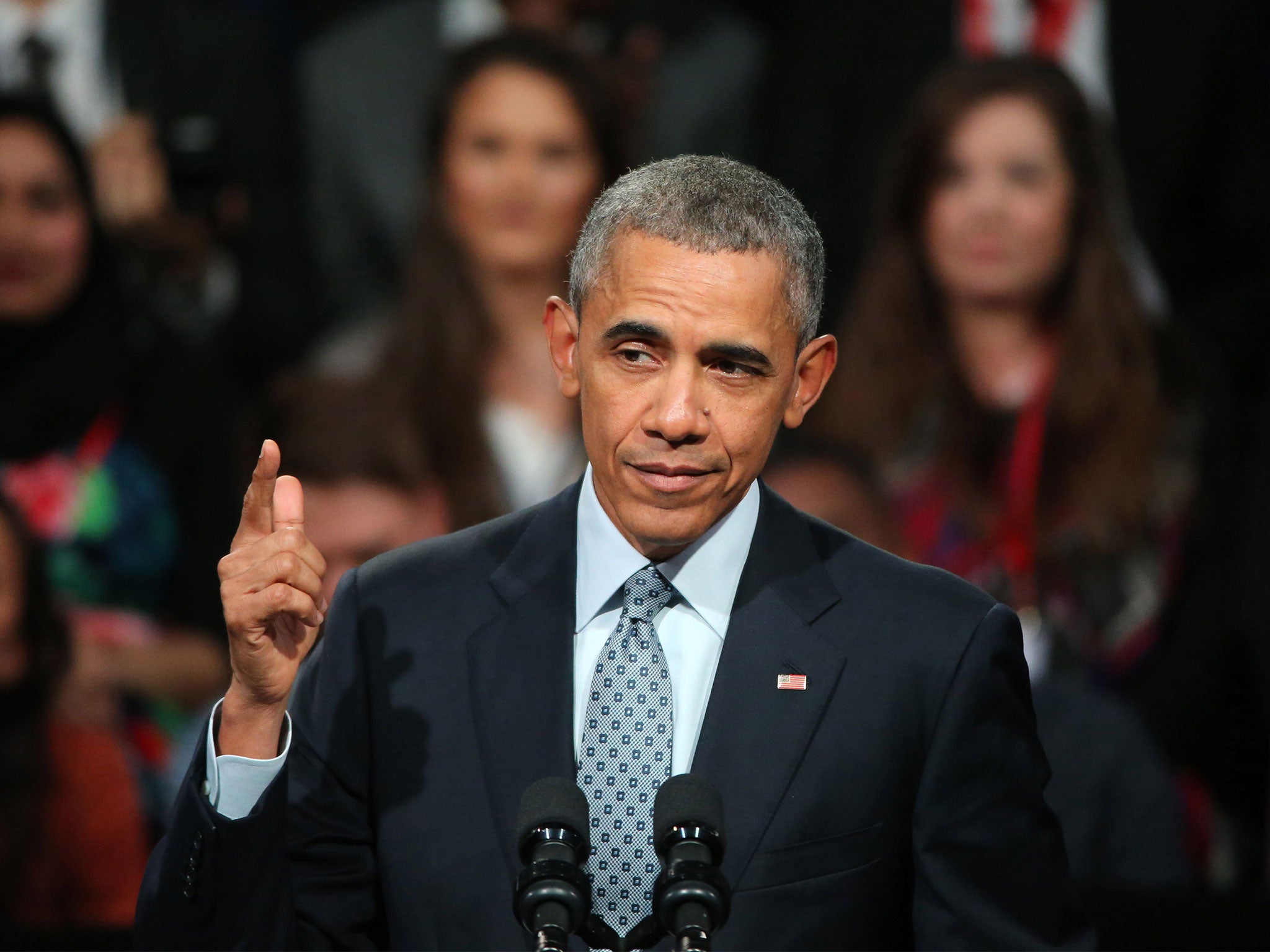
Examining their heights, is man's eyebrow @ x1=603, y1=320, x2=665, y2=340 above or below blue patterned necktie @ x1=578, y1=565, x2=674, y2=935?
above

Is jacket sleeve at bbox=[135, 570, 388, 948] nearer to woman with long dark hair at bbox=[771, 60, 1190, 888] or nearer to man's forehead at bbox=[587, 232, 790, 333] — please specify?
man's forehead at bbox=[587, 232, 790, 333]

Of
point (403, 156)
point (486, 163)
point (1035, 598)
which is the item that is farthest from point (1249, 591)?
point (403, 156)

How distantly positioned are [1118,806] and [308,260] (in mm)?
2041

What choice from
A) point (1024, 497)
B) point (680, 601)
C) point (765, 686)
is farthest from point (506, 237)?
point (765, 686)

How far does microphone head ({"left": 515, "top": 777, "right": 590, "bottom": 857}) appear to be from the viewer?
4.41ft

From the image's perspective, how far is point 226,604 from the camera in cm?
151

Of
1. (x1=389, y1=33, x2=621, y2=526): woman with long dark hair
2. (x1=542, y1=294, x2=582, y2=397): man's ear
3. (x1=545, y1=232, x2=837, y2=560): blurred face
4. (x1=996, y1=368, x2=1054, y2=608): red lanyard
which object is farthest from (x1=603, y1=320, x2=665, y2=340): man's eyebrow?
(x1=996, y1=368, x2=1054, y2=608): red lanyard

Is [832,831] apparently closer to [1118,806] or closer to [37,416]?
[1118,806]

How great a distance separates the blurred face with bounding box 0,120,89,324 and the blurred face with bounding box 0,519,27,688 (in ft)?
2.19

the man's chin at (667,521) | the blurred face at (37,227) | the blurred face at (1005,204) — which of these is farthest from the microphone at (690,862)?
the blurred face at (37,227)

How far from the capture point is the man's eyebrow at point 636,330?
1.57m

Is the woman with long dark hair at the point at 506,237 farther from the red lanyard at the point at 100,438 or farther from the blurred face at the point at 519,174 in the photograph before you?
the red lanyard at the point at 100,438

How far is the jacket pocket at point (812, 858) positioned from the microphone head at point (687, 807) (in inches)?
7.5

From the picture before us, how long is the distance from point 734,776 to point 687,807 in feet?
0.75
